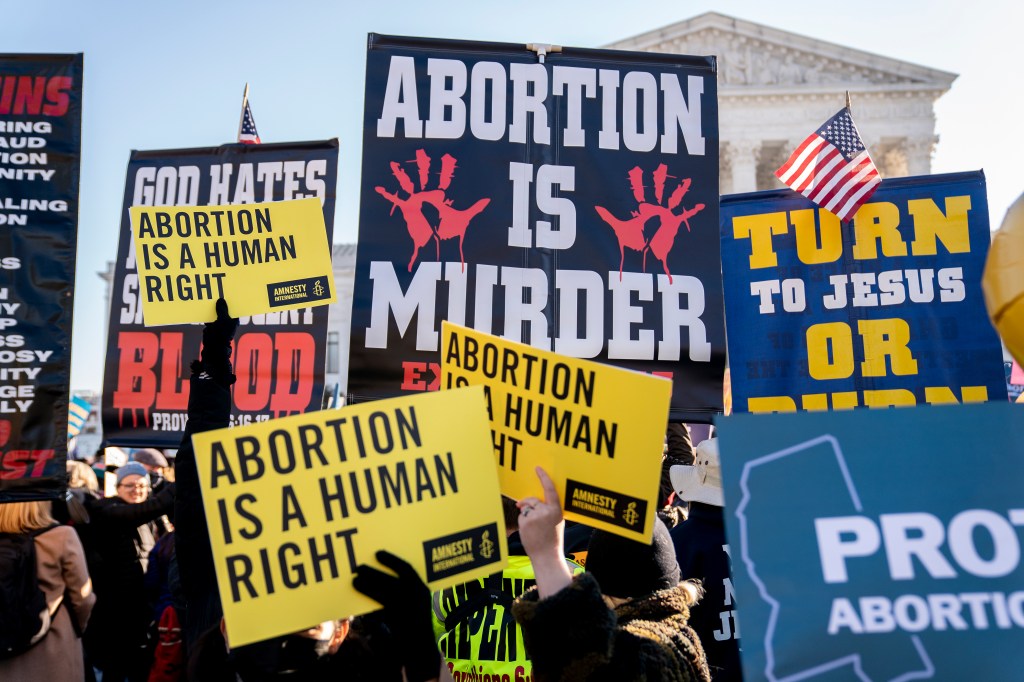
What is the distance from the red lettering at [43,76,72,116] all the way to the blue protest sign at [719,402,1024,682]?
10.5 feet

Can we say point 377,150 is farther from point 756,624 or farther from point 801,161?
point 756,624

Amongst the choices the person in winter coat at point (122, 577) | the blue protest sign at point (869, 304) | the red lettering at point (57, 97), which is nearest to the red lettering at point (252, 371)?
the red lettering at point (57, 97)

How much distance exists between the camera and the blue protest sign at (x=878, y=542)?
1.56m

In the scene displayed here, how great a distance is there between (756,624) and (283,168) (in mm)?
3718

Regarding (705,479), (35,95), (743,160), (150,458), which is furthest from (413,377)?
(743,160)

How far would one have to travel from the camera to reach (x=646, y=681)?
1.92 m

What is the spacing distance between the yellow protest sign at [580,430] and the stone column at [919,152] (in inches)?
1666

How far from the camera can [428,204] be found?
3480 mm

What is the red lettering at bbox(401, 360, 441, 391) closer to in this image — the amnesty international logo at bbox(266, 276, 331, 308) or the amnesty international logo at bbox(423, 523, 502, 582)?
the amnesty international logo at bbox(266, 276, 331, 308)

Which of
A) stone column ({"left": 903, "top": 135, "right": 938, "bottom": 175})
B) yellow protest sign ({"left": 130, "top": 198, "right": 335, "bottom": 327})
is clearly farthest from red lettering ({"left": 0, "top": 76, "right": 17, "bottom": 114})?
stone column ({"left": 903, "top": 135, "right": 938, "bottom": 175})

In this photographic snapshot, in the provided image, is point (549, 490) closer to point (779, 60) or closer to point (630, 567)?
point (630, 567)

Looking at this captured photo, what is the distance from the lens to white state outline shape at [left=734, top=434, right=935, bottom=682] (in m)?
1.55

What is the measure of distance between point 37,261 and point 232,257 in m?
1.11

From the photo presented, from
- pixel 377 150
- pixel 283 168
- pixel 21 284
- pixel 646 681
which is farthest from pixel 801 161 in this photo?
pixel 21 284
